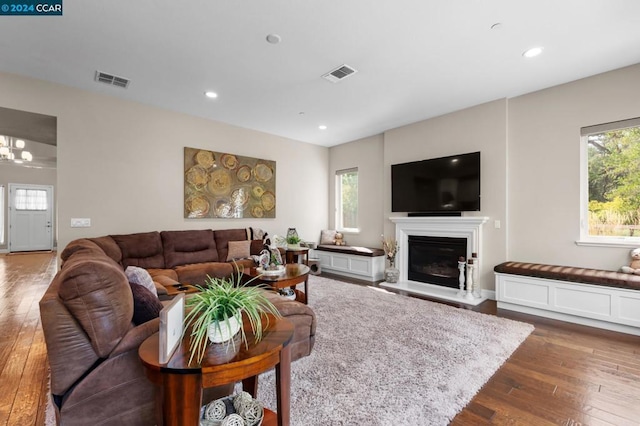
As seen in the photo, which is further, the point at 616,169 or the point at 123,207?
the point at 123,207

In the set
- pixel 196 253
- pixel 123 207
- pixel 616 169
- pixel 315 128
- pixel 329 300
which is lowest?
pixel 329 300

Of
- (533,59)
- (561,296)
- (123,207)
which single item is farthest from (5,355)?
(533,59)

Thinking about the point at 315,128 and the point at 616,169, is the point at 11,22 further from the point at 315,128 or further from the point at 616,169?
the point at 616,169

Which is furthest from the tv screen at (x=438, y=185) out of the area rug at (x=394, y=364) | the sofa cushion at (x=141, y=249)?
the sofa cushion at (x=141, y=249)

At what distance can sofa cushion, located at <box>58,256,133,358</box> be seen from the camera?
1.32 m

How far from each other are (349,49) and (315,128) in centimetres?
259

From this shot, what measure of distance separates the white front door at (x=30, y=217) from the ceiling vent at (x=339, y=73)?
1067 centimetres

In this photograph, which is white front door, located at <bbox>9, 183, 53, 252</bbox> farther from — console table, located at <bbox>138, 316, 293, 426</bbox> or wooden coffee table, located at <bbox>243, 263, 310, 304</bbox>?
console table, located at <bbox>138, 316, 293, 426</bbox>

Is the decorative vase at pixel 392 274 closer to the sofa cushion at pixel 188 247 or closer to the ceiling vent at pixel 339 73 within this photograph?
the sofa cushion at pixel 188 247

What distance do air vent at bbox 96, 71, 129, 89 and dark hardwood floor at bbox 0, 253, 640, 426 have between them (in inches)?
115

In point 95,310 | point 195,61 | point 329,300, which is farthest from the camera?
point 329,300

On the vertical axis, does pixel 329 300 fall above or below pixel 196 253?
below

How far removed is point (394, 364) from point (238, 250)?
316cm

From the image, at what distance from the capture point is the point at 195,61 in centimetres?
307
